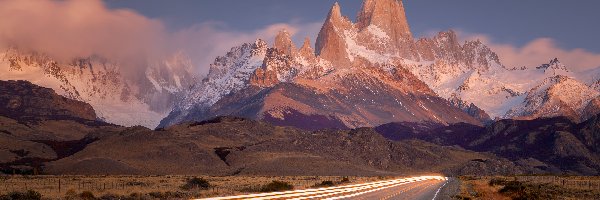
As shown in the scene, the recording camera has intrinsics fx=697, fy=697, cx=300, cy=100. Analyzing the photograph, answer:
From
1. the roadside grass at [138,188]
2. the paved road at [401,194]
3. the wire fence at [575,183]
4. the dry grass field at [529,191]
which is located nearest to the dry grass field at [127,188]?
the roadside grass at [138,188]

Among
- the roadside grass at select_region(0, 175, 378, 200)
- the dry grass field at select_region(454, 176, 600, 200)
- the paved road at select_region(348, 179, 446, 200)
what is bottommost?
the dry grass field at select_region(454, 176, 600, 200)

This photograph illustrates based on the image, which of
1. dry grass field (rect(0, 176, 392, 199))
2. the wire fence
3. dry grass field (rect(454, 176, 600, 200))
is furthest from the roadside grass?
the wire fence

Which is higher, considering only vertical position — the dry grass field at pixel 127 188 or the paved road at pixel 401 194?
the dry grass field at pixel 127 188

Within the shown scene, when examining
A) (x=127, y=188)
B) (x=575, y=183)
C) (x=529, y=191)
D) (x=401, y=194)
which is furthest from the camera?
(x=575, y=183)

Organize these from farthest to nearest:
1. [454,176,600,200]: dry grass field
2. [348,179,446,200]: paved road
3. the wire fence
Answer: the wire fence < [454,176,600,200]: dry grass field < [348,179,446,200]: paved road

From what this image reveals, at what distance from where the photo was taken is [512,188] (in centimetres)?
9144

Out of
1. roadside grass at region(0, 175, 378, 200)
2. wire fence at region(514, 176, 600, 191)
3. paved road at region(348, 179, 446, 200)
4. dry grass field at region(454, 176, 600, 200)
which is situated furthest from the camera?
wire fence at region(514, 176, 600, 191)

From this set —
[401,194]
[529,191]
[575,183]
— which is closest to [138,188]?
[401,194]

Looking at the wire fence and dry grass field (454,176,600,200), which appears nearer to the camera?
dry grass field (454,176,600,200)

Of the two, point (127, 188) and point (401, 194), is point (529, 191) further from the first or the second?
point (127, 188)

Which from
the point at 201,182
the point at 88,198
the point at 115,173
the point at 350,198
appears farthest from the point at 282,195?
the point at 115,173

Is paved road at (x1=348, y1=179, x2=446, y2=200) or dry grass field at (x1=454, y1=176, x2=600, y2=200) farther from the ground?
paved road at (x1=348, y1=179, x2=446, y2=200)

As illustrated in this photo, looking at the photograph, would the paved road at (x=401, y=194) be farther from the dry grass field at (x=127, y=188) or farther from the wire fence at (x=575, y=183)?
the wire fence at (x=575, y=183)

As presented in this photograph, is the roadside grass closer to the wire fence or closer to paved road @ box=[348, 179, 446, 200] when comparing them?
paved road @ box=[348, 179, 446, 200]
